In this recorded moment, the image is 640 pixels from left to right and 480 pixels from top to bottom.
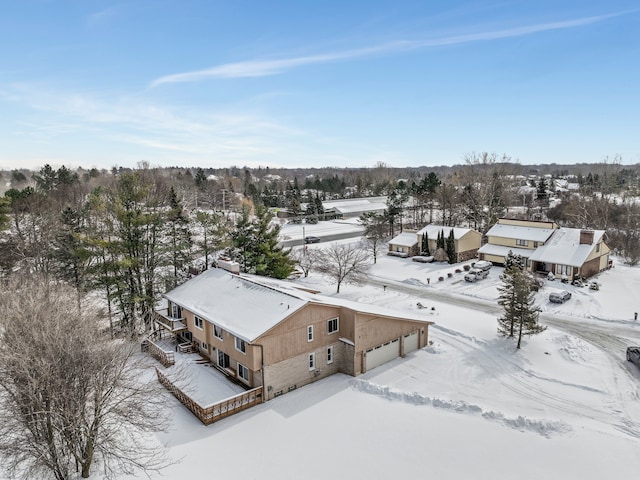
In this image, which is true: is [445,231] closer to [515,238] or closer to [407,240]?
[407,240]

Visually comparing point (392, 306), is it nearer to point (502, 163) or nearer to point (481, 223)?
point (481, 223)

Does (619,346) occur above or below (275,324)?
below

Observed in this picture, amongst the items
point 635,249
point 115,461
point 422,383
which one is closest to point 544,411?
point 422,383

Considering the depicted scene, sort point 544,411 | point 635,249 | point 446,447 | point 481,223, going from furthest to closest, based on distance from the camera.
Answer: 1. point 481,223
2. point 635,249
3. point 544,411
4. point 446,447

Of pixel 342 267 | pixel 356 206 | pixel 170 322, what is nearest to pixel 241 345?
pixel 170 322

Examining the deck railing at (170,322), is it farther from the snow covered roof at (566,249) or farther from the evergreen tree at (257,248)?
the snow covered roof at (566,249)

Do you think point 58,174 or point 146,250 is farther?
point 58,174

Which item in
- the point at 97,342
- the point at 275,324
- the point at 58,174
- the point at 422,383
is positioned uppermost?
the point at 58,174
